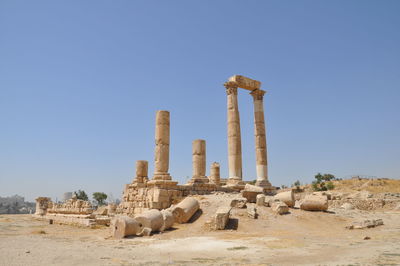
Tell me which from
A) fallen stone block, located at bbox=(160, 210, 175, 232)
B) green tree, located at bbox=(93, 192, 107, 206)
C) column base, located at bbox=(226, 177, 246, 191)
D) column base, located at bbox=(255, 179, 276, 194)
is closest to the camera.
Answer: fallen stone block, located at bbox=(160, 210, 175, 232)

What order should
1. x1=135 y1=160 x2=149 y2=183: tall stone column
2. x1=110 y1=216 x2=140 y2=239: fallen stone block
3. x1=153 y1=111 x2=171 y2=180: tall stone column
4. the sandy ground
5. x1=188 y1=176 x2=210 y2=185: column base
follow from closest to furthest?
the sandy ground < x1=110 y1=216 x2=140 y2=239: fallen stone block < x1=153 y1=111 x2=171 y2=180: tall stone column < x1=188 y1=176 x2=210 y2=185: column base < x1=135 y1=160 x2=149 y2=183: tall stone column

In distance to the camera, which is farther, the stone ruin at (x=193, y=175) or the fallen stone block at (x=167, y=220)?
the stone ruin at (x=193, y=175)

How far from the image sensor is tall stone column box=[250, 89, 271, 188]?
81.0 ft

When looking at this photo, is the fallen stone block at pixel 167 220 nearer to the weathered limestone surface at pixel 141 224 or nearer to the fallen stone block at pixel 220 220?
the weathered limestone surface at pixel 141 224

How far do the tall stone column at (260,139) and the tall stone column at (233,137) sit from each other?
6.86 ft

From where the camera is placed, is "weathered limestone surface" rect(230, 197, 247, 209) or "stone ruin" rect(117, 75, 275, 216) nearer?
"weathered limestone surface" rect(230, 197, 247, 209)

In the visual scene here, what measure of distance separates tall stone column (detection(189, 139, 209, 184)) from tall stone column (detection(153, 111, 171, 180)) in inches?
84.7

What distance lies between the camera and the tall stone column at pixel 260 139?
24.7 m

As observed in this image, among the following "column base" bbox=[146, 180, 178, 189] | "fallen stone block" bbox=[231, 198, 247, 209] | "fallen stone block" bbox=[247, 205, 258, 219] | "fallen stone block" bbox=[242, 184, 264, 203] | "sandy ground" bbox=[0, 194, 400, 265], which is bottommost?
"sandy ground" bbox=[0, 194, 400, 265]

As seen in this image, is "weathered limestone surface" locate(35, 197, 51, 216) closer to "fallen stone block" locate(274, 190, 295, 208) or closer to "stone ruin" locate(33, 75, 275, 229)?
"stone ruin" locate(33, 75, 275, 229)

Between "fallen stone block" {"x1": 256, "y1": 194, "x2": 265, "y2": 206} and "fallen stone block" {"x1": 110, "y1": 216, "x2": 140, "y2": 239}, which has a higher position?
"fallen stone block" {"x1": 256, "y1": 194, "x2": 265, "y2": 206}

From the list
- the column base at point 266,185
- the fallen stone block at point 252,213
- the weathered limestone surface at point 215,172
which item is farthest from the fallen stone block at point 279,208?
the weathered limestone surface at point 215,172

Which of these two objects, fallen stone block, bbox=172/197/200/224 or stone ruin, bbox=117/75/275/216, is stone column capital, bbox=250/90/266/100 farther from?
fallen stone block, bbox=172/197/200/224

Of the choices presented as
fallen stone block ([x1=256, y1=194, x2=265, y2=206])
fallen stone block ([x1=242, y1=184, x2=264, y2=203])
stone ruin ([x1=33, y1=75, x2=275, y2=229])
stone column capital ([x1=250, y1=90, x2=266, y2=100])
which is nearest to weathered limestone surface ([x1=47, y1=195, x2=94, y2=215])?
stone ruin ([x1=33, y1=75, x2=275, y2=229])
